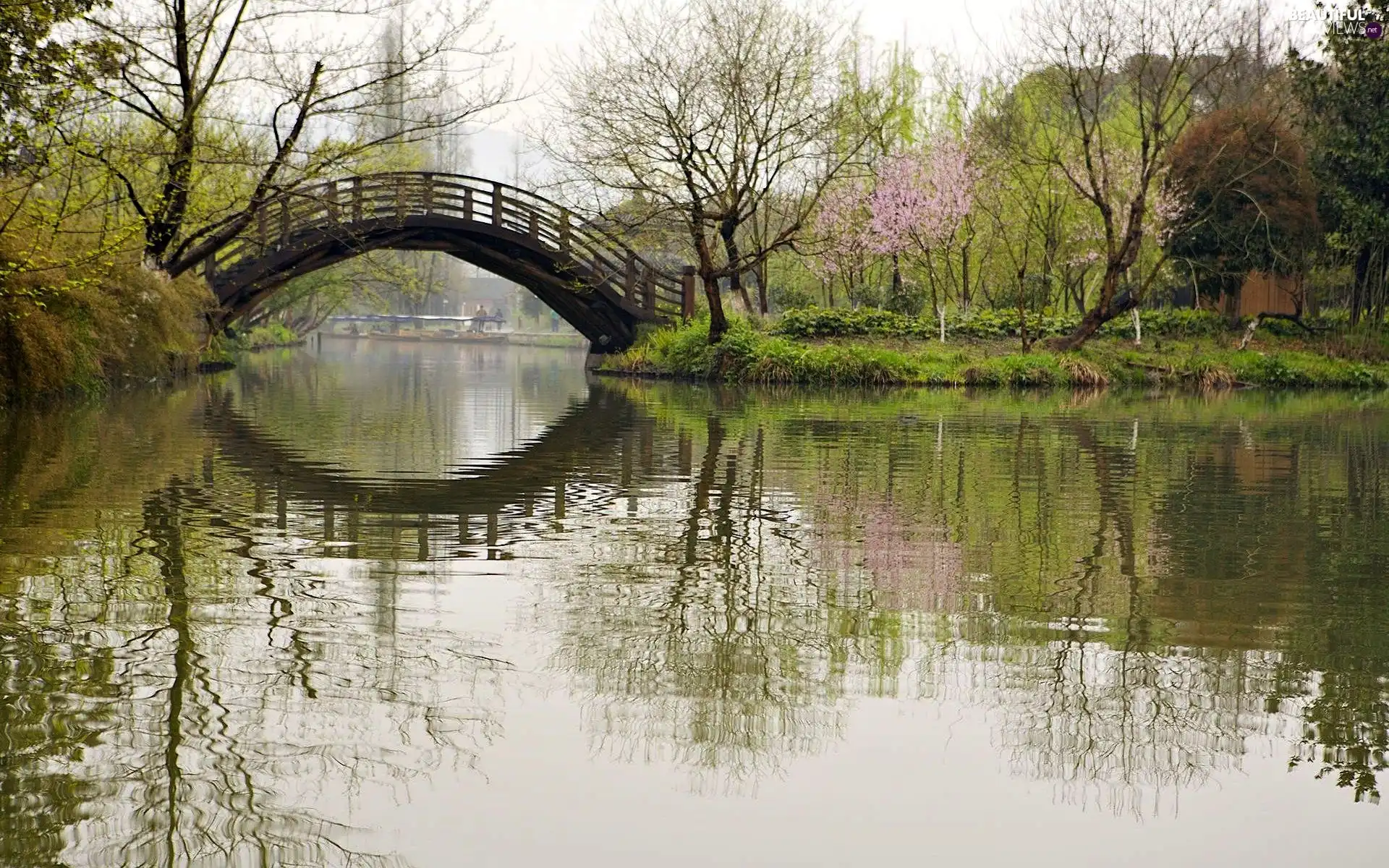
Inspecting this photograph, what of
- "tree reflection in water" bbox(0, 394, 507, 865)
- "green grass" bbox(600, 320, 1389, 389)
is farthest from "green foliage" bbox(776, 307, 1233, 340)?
"tree reflection in water" bbox(0, 394, 507, 865)

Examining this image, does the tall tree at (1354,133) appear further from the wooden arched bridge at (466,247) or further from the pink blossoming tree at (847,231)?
the wooden arched bridge at (466,247)

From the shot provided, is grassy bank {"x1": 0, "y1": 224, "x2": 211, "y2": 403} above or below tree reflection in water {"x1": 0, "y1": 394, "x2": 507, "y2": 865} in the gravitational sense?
above

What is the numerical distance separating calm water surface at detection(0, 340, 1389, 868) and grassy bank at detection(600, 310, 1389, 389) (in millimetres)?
18784

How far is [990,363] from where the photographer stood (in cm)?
3147

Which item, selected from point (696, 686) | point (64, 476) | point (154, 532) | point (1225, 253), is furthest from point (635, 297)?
point (696, 686)

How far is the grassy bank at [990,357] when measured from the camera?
104 ft

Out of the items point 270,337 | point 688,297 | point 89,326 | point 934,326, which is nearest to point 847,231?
point 688,297

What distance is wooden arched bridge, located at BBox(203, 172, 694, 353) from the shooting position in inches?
1288

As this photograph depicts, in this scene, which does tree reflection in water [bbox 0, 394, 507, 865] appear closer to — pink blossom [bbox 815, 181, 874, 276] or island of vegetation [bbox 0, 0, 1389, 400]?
island of vegetation [bbox 0, 0, 1389, 400]

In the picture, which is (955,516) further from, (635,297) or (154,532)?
(635,297)

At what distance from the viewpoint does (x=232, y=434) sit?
17.1 m

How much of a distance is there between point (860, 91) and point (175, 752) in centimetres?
3951

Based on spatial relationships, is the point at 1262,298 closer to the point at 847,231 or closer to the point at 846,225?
the point at 847,231

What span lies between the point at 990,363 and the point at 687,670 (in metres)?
26.8
